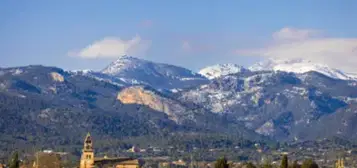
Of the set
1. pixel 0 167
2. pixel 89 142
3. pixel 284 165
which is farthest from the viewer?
pixel 0 167

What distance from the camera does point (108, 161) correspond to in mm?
190125

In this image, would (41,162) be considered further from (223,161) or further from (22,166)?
(223,161)

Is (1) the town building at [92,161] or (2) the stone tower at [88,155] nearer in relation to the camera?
(2) the stone tower at [88,155]

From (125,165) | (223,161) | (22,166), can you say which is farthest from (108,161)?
(223,161)

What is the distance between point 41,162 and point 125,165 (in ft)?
54.1

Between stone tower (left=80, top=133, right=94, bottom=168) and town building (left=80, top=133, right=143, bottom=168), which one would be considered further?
town building (left=80, top=133, right=143, bottom=168)

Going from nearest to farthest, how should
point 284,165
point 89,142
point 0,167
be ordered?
point 284,165 → point 89,142 → point 0,167

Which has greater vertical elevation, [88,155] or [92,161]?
[88,155]

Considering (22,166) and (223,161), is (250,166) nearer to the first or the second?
(223,161)

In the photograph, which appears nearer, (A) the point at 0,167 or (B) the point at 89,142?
(B) the point at 89,142

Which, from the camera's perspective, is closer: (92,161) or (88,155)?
(92,161)

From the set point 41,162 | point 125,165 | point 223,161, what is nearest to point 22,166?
point 41,162

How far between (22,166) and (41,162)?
652 cm

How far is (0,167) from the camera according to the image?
597ft
